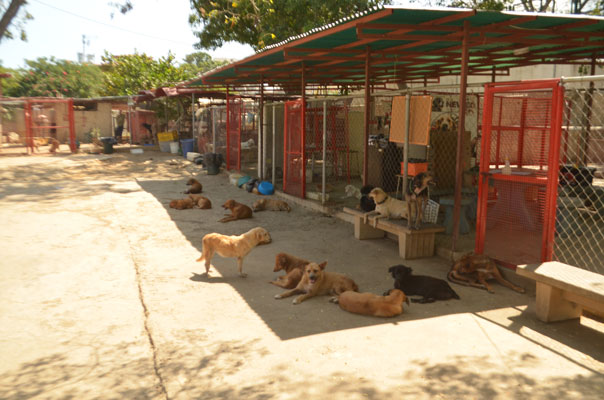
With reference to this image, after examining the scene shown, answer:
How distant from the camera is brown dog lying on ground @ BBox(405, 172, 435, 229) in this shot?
6734 mm

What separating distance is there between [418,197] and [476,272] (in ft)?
4.50

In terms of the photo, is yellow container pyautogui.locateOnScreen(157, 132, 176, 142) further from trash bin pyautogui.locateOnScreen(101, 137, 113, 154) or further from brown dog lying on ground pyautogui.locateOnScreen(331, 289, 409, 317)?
brown dog lying on ground pyautogui.locateOnScreen(331, 289, 409, 317)

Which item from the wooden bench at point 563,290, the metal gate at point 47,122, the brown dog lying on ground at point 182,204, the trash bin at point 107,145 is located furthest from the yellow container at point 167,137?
the wooden bench at point 563,290

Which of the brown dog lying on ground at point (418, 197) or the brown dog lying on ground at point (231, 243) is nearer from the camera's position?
the brown dog lying on ground at point (231, 243)

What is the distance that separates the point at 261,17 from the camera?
20.4 meters

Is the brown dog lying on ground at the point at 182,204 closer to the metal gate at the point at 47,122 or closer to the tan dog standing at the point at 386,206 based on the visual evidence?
the tan dog standing at the point at 386,206

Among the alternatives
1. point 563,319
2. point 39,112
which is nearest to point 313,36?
point 563,319

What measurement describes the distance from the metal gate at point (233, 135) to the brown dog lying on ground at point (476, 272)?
1091 centimetres

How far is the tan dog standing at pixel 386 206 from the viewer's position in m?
7.67

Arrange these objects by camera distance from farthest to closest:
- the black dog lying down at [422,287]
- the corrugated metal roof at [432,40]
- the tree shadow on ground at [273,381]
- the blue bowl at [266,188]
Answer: the blue bowl at [266,188]
the corrugated metal roof at [432,40]
the black dog lying down at [422,287]
the tree shadow on ground at [273,381]

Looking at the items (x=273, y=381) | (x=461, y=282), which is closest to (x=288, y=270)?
(x=461, y=282)

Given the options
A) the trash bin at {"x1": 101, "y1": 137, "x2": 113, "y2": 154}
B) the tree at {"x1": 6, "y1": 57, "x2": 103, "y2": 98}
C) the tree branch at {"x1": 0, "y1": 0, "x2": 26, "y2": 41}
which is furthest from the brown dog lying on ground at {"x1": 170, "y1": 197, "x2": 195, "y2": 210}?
the tree at {"x1": 6, "y1": 57, "x2": 103, "y2": 98}

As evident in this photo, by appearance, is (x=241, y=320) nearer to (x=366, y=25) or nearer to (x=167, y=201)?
(x=366, y=25)

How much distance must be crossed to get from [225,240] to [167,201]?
6.47 metres
